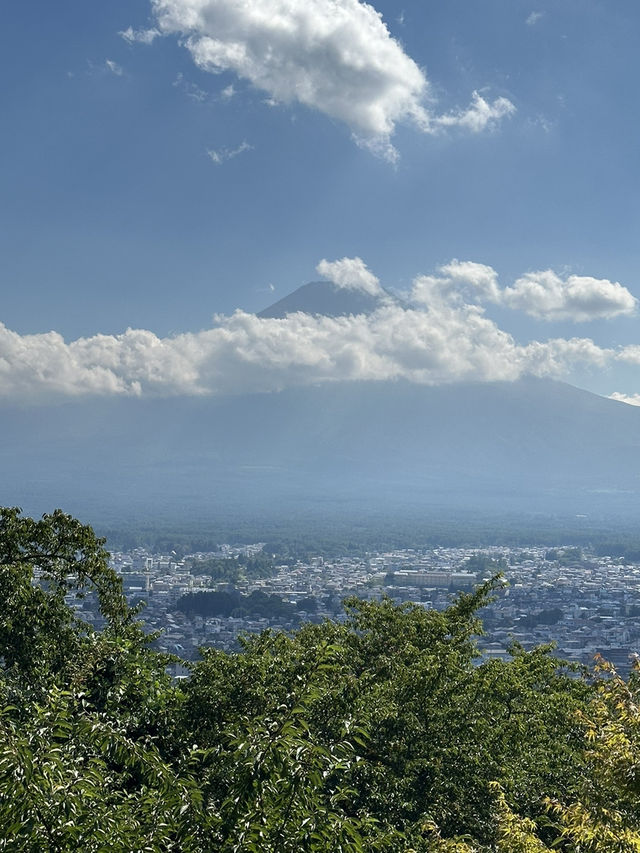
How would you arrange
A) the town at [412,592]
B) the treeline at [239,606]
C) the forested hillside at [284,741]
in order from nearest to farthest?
the forested hillside at [284,741], the town at [412,592], the treeline at [239,606]

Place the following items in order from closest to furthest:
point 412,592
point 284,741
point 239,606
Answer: point 284,741, point 239,606, point 412,592

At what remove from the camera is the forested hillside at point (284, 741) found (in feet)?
19.1

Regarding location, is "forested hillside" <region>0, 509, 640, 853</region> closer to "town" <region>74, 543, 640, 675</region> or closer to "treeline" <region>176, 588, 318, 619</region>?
"town" <region>74, 543, 640, 675</region>

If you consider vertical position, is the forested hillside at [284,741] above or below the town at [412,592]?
above

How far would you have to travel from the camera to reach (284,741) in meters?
5.88

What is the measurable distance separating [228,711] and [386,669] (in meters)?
5.64

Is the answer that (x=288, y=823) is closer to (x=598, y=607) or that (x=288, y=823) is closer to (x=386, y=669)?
(x=386, y=669)

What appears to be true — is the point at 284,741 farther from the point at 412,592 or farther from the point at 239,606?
the point at 412,592

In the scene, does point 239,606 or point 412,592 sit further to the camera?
point 412,592

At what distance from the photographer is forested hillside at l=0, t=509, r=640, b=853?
5809 millimetres

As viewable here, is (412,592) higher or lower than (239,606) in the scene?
lower

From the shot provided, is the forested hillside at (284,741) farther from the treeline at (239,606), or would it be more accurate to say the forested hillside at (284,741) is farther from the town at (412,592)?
the treeline at (239,606)

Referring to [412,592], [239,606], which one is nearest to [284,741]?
[239,606]

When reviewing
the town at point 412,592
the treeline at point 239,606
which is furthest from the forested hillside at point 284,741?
the treeline at point 239,606
